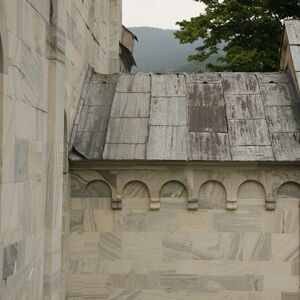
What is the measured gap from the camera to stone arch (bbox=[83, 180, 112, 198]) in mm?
6924

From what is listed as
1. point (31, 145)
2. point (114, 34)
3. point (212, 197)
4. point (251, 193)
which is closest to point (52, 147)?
point (31, 145)

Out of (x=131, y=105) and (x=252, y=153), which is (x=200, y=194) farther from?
(x=131, y=105)

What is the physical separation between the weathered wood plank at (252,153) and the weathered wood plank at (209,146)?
11 centimetres

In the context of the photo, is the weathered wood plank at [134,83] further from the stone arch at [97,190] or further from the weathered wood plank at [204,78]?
the stone arch at [97,190]

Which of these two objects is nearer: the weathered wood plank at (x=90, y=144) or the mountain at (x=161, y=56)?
the weathered wood plank at (x=90, y=144)

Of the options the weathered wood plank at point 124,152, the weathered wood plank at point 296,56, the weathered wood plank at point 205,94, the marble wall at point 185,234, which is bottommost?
the marble wall at point 185,234

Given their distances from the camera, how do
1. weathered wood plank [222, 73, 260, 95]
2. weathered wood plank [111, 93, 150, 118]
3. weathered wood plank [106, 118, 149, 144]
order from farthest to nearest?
weathered wood plank [222, 73, 260, 95]
weathered wood plank [111, 93, 150, 118]
weathered wood plank [106, 118, 149, 144]

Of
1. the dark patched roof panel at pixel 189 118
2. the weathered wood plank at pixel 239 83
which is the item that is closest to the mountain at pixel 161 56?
the weathered wood plank at pixel 239 83

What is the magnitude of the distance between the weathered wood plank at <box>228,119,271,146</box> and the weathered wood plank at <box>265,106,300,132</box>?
12 cm

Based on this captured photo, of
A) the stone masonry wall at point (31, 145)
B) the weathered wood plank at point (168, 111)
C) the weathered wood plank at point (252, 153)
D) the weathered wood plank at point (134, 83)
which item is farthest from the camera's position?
the weathered wood plank at point (134, 83)

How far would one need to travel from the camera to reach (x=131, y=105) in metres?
Result: 7.77

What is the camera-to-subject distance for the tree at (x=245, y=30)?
1670 cm

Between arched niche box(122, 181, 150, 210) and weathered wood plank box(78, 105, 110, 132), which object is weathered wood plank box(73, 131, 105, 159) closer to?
weathered wood plank box(78, 105, 110, 132)

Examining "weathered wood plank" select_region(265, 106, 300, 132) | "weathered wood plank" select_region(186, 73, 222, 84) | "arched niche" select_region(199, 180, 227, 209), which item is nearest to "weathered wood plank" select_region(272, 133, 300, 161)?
"weathered wood plank" select_region(265, 106, 300, 132)
